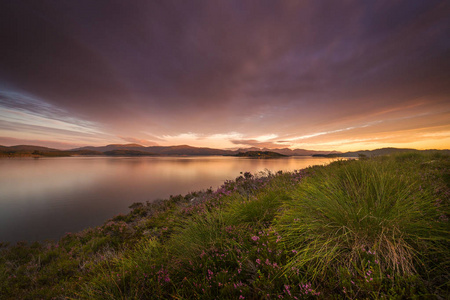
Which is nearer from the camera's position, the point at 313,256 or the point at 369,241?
the point at 313,256

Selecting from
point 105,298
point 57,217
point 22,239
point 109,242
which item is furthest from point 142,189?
point 105,298

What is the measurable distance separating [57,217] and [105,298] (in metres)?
14.7

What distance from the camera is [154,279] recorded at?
2.67 metres

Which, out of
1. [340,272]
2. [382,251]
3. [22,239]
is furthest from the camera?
[22,239]

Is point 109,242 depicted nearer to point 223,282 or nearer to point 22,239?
point 22,239

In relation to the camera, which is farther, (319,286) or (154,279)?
(154,279)

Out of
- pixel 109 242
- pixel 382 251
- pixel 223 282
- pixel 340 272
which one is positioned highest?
pixel 382 251

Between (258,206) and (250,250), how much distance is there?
1661 mm

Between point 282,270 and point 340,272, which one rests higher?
point 340,272

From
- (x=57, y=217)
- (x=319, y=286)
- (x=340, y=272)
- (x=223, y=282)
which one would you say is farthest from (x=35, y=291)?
(x=57, y=217)

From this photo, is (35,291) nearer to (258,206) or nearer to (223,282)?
(223,282)

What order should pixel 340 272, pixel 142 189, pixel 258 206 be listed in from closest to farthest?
pixel 340 272 → pixel 258 206 → pixel 142 189

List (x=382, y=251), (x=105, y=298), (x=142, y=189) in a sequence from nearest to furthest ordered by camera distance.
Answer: (x=382, y=251)
(x=105, y=298)
(x=142, y=189)

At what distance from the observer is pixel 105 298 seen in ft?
8.38
